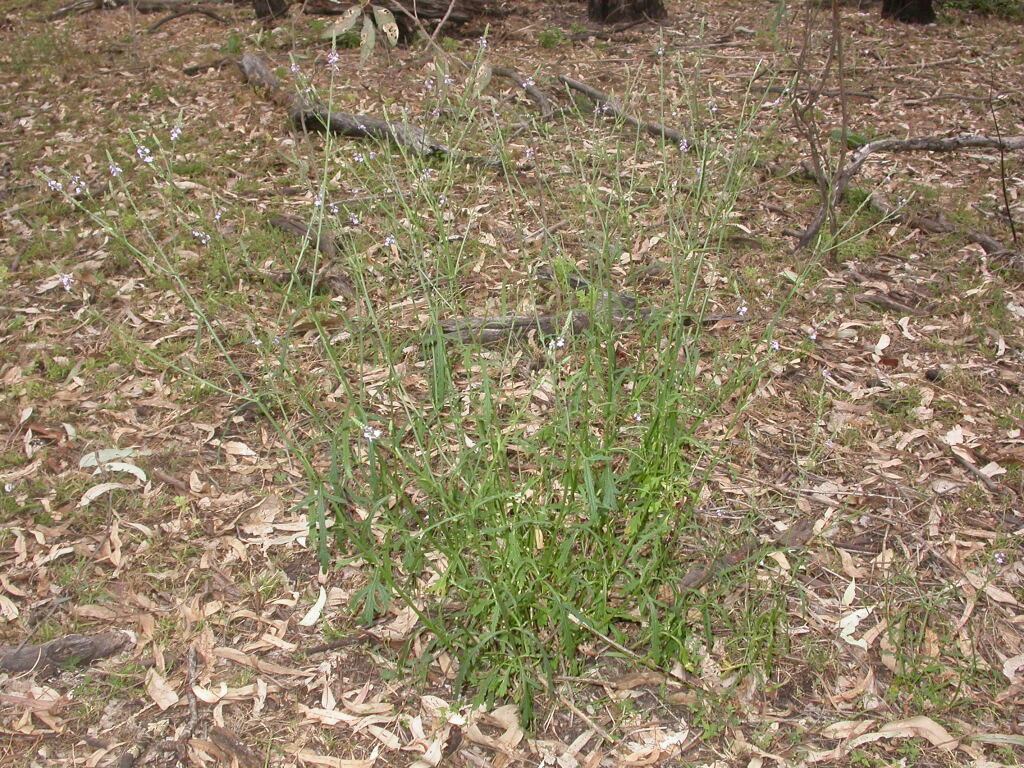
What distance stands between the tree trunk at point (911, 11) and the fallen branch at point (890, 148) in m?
2.68

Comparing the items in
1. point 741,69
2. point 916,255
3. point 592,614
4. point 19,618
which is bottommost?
point 19,618

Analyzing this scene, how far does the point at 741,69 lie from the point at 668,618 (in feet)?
17.0

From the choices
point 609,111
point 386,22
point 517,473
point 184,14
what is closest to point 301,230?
point 517,473

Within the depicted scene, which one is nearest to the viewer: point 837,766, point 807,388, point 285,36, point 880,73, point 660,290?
point 837,766

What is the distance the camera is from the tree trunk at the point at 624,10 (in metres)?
7.35

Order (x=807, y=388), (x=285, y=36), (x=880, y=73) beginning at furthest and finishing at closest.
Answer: (x=285, y=36), (x=880, y=73), (x=807, y=388)

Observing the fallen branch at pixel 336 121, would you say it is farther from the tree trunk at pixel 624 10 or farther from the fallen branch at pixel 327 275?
the tree trunk at pixel 624 10

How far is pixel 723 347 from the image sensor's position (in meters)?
3.71

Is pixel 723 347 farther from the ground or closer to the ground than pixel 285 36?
closer to the ground

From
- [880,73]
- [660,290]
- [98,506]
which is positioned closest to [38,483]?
[98,506]

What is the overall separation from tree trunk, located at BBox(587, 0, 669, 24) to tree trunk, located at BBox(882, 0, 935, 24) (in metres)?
1.94

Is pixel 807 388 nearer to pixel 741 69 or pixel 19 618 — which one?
pixel 19 618

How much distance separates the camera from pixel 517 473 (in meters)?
3.10

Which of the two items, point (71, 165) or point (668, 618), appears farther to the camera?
point (71, 165)
